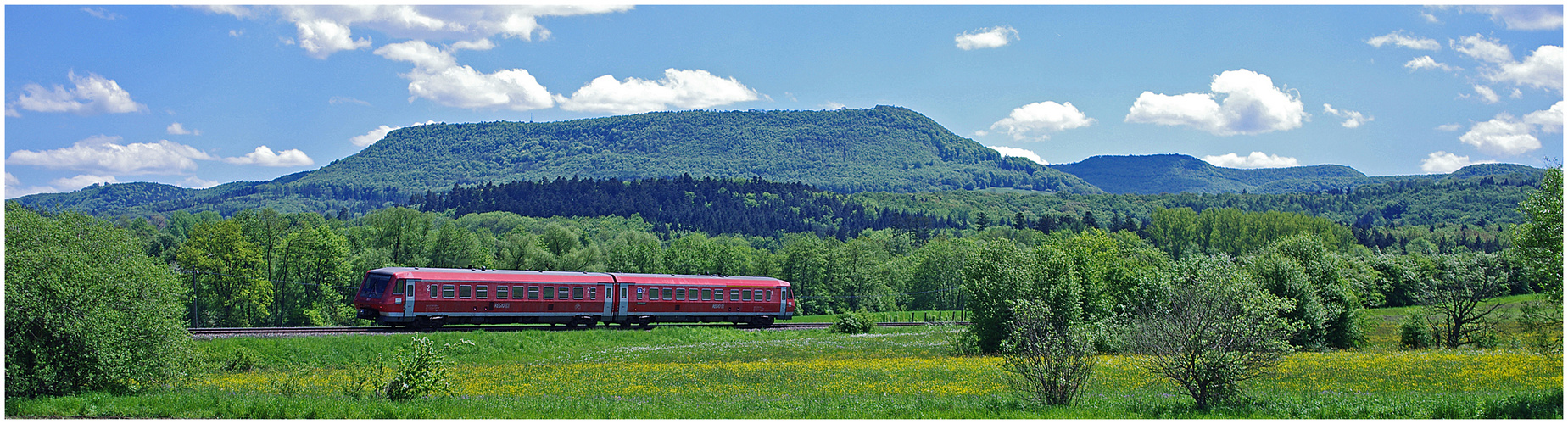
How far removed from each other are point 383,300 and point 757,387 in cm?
2214

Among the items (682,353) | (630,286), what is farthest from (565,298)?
(682,353)

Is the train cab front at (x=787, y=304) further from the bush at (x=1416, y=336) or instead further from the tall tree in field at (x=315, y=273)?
the tall tree in field at (x=315, y=273)

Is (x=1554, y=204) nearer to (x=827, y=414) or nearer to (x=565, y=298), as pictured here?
(x=827, y=414)

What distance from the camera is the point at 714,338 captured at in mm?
42969

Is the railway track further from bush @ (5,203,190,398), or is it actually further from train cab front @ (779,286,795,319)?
bush @ (5,203,190,398)

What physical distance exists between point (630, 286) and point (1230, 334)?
105ft

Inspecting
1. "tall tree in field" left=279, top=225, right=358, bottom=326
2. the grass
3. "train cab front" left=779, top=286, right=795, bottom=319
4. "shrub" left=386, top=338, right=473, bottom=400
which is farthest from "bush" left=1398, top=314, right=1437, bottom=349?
"tall tree in field" left=279, top=225, right=358, bottom=326

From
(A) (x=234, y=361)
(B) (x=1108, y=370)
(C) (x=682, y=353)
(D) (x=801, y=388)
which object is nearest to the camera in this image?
(D) (x=801, y=388)

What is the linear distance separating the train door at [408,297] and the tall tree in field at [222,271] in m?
33.5

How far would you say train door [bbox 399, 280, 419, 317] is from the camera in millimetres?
37344

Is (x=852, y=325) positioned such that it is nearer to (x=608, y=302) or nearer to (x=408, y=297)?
(x=608, y=302)

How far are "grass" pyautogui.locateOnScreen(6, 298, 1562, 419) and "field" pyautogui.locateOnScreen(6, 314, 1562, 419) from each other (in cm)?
6

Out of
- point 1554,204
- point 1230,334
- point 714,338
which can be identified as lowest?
point 714,338

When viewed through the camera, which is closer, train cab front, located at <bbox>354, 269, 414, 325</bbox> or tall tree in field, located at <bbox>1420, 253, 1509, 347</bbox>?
train cab front, located at <bbox>354, 269, 414, 325</bbox>
